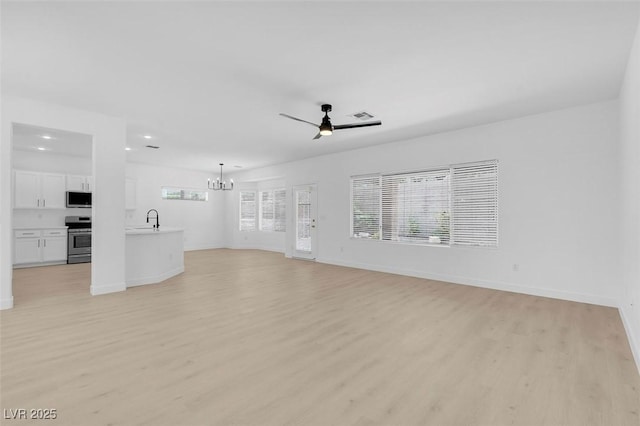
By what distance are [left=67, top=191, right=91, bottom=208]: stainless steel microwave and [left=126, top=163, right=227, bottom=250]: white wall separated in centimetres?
144

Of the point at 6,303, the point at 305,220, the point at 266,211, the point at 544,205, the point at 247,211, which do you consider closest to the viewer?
the point at 6,303

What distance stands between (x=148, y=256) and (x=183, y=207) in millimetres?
5728

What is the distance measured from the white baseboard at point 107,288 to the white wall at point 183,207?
492 cm

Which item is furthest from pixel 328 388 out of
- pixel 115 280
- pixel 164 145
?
pixel 164 145

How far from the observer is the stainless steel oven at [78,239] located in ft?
25.6

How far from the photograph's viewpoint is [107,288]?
4.87 meters

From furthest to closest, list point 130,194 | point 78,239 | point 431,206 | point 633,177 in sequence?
point 130,194, point 78,239, point 431,206, point 633,177

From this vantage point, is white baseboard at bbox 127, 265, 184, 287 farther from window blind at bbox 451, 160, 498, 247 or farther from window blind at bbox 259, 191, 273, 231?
window blind at bbox 451, 160, 498, 247

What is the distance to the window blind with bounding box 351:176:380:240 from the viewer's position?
7219mm

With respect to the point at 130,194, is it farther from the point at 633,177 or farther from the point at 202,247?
the point at 633,177

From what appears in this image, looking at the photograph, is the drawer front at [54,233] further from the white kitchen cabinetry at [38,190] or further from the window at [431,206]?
the window at [431,206]

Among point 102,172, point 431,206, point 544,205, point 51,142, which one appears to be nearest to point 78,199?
point 51,142

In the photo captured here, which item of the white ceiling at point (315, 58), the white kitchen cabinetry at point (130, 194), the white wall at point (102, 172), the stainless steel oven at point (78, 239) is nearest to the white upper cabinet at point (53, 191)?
the stainless steel oven at point (78, 239)

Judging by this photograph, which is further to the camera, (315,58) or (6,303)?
(6,303)
